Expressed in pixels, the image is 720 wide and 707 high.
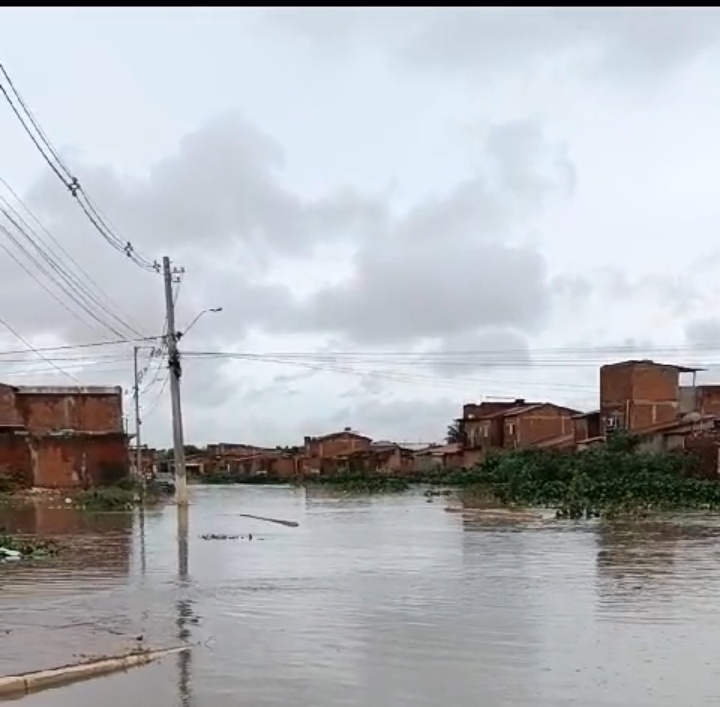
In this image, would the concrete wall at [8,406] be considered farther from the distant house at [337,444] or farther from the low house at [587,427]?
the distant house at [337,444]

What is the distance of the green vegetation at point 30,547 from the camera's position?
22.3 metres

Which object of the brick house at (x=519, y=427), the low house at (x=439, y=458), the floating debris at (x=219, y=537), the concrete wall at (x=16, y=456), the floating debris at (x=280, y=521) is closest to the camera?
the floating debris at (x=219, y=537)

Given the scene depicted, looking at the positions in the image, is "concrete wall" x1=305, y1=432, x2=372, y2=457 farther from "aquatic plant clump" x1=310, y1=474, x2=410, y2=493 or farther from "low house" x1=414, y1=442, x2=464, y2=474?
"aquatic plant clump" x1=310, y1=474, x2=410, y2=493

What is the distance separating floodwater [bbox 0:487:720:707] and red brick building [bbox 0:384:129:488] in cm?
2537

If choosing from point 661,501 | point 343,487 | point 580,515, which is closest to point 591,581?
point 580,515

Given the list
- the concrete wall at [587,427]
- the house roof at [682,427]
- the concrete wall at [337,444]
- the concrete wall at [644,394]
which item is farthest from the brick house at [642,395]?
the concrete wall at [337,444]

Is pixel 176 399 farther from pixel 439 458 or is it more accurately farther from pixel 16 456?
pixel 439 458

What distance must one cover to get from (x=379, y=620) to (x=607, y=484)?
124 feet

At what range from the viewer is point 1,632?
507 inches

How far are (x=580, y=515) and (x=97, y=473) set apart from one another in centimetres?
2506

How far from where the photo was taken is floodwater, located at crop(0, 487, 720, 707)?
33.4 ft

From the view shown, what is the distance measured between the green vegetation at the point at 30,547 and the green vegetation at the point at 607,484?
20.2m

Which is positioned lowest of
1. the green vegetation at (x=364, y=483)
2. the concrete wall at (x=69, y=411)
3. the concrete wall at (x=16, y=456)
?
the green vegetation at (x=364, y=483)

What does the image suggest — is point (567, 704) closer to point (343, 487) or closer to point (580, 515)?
point (580, 515)
